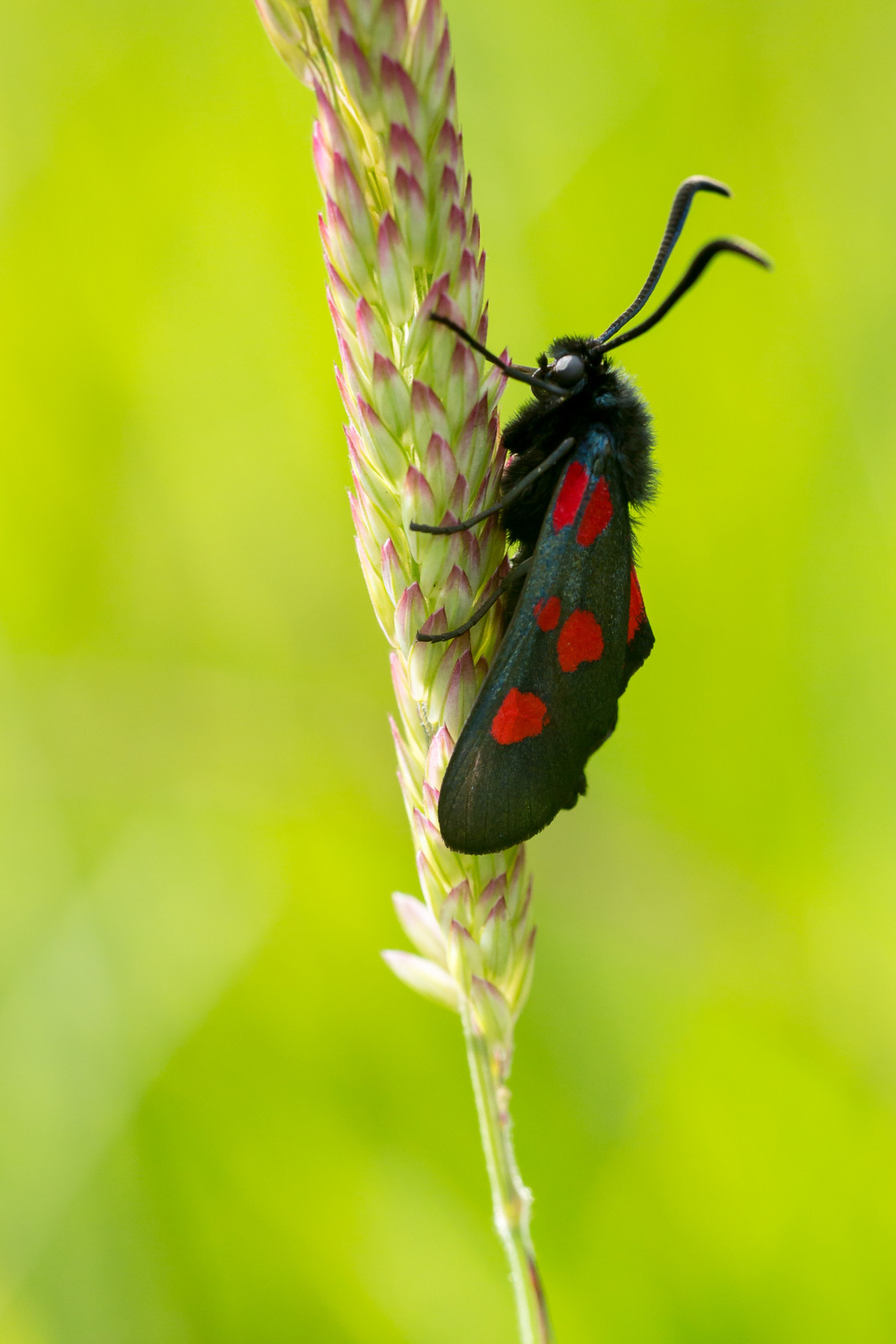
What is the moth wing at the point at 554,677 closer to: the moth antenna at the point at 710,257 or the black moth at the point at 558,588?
the black moth at the point at 558,588

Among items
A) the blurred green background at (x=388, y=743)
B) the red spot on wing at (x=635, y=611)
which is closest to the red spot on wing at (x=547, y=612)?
the red spot on wing at (x=635, y=611)

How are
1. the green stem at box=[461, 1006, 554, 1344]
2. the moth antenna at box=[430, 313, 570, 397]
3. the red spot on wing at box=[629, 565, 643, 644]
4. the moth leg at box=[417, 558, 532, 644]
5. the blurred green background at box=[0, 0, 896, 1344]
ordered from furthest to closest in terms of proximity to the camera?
the blurred green background at box=[0, 0, 896, 1344] < the red spot on wing at box=[629, 565, 643, 644] < the moth leg at box=[417, 558, 532, 644] < the moth antenna at box=[430, 313, 570, 397] < the green stem at box=[461, 1006, 554, 1344]

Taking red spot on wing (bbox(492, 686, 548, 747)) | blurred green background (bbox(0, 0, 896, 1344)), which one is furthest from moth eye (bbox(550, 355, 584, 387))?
blurred green background (bbox(0, 0, 896, 1344))

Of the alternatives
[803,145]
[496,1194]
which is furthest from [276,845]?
[803,145]

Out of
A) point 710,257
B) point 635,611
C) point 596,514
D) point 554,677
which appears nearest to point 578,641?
point 554,677

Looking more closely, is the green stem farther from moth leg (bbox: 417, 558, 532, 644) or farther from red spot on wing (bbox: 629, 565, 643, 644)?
red spot on wing (bbox: 629, 565, 643, 644)

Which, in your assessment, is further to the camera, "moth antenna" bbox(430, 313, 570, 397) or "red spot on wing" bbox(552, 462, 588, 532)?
"red spot on wing" bbox(552, 462, 588, 532)

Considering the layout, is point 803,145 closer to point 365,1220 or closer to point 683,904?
point 683,904
